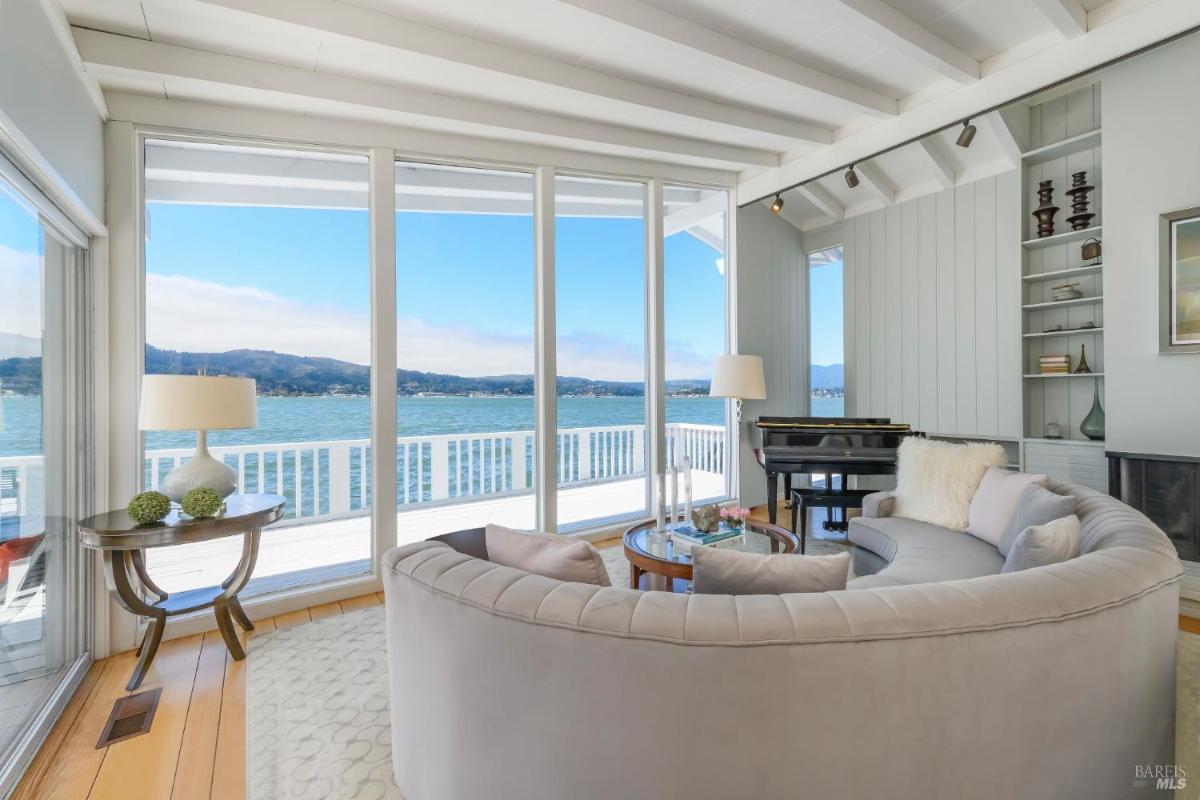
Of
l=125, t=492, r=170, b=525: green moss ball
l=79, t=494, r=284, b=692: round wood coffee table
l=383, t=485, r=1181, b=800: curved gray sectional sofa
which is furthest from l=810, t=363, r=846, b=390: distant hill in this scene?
l=125, t=492, r=170, b=525: green moss ball

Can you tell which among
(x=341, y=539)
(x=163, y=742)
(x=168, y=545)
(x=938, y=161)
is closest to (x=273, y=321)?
(x=341, y=539)

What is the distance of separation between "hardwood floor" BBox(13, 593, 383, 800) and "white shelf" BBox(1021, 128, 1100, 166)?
5.93 m

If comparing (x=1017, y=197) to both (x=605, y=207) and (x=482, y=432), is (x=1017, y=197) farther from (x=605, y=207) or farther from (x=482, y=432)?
(x=482, y=432)

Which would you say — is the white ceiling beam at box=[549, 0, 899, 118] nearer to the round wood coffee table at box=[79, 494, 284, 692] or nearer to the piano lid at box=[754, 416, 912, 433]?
the piano lid at box=[754, 416, 912, 433]

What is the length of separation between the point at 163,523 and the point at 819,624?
263cm

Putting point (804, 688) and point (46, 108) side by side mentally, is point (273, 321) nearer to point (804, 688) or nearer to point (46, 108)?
point (46, 108)

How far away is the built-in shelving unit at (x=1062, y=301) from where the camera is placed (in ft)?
13.2

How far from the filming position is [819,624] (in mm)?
1058

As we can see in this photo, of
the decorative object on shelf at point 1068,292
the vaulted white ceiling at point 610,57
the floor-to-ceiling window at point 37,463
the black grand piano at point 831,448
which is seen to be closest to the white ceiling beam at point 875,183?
the vaulted white ceiling at point 610,57

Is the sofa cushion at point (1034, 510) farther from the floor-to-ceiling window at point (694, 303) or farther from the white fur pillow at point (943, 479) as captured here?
the floor-to-ceiling window at point (694, 303)

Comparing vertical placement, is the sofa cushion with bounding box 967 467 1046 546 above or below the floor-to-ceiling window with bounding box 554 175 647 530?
below

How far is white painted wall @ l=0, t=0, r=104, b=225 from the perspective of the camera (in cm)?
173

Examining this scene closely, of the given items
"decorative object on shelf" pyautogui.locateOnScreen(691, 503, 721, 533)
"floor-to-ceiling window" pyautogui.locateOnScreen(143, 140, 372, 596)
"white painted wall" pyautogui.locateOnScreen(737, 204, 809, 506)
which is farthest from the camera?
"white painted wall" pyautogui.locateOnScreen(737, 204, 809, 506)

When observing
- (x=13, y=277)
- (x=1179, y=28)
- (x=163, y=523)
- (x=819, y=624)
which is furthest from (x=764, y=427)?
(x=13, y=277)
